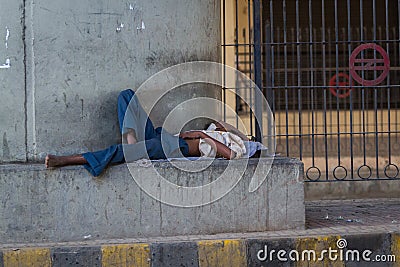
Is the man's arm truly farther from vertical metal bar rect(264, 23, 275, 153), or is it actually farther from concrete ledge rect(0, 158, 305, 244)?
vertical metal bar rect(264, 23, 275, 153)

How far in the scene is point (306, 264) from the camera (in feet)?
17.4

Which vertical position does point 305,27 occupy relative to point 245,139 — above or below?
above

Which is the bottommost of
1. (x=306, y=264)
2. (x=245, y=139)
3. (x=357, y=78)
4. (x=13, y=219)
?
(x=306, y=264)

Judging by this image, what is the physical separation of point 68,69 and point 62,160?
0.69m

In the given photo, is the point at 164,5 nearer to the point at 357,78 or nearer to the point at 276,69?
the point at 357,78

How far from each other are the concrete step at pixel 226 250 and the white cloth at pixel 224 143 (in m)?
0.66

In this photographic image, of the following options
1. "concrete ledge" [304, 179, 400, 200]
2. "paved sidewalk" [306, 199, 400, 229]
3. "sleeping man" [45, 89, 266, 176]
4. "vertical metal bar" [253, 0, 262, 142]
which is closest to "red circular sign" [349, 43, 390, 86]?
"vertical metal bar" [253, 0, 262, 142]

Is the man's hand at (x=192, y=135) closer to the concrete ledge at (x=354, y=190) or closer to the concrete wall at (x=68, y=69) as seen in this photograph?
the concrete wall at (x=68, y=69)

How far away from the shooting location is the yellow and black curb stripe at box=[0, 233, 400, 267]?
5047 mm

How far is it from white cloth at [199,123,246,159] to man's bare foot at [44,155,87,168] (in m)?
0.92

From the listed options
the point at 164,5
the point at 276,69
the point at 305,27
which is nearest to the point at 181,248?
the point at 164,5

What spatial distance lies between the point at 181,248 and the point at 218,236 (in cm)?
34

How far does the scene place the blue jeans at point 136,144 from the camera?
17.5 feet

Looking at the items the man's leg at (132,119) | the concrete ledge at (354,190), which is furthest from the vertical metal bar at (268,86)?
the concrete ledge at (354,190)
